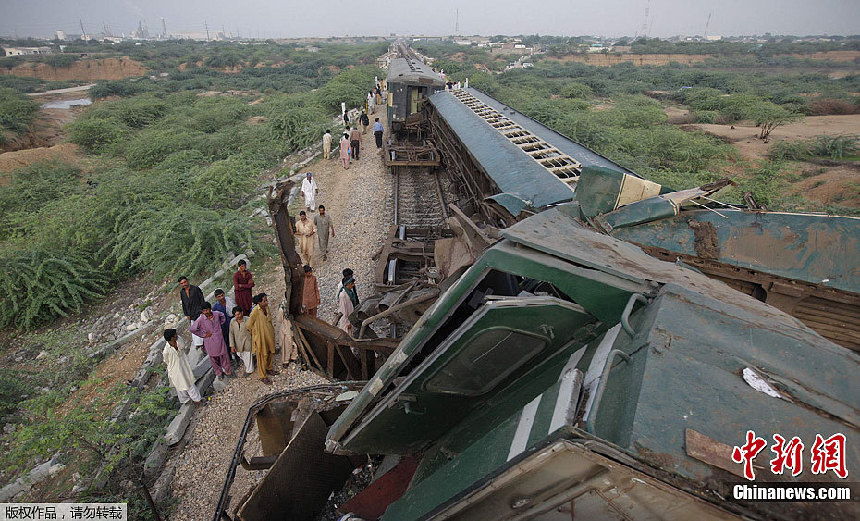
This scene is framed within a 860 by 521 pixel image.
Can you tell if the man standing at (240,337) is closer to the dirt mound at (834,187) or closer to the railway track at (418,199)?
the railway track at (418,199)

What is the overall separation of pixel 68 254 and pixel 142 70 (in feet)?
199

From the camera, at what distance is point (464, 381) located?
8.04 ft

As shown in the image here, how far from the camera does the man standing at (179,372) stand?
475cm

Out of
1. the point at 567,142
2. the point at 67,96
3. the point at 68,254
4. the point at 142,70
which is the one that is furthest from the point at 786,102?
the point at 142,70

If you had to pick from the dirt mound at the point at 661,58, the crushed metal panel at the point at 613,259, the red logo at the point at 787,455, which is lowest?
the red logo at the point at 787,455

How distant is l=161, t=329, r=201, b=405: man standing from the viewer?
475cm

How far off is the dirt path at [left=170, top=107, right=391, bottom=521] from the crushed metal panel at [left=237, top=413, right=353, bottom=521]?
97cm

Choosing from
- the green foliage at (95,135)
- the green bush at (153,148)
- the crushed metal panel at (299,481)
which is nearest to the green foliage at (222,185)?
the green bush at (153,148)

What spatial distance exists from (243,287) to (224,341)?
0.80 m

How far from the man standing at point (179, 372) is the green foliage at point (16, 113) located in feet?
89.5

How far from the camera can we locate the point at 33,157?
18.0 m

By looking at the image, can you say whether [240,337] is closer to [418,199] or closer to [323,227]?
[323,227]

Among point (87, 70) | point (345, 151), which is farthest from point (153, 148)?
point (87, 70)

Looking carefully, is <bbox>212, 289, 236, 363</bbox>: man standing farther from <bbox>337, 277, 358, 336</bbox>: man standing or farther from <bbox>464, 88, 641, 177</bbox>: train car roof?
<bbox>464, 88, 641, 177</bbox>: train car roof
